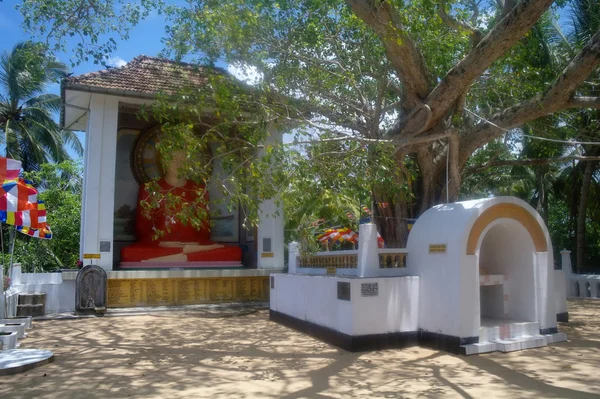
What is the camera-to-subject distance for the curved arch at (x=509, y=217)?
7.36 metres

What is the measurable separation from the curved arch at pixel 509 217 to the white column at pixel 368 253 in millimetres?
1375

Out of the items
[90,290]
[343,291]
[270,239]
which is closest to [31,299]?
[90,290]

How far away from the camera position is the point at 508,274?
27.7ft

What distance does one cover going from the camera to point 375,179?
838cm

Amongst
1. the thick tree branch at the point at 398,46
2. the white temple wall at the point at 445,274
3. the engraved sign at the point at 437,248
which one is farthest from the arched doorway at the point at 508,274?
the thick tree branch at the point at 398,46

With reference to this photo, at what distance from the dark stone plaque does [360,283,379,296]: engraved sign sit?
6643mm

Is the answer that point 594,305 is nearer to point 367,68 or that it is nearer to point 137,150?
point 367,68

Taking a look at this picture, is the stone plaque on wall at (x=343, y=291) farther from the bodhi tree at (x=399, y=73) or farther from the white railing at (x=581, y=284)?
the white railing at (x=581, y=284)

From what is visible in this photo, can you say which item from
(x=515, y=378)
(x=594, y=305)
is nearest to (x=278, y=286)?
(x=515, y=378)

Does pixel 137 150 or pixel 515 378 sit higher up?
pixel 137 150

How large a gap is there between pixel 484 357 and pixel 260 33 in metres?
7.21

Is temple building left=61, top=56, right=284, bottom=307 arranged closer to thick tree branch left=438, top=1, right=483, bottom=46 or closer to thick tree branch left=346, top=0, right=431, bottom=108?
thick tree branch left=346, top=0, right=431, bottom=108

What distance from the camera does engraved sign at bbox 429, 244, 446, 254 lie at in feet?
24.6

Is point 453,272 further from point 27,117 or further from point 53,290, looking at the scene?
point 27,117
